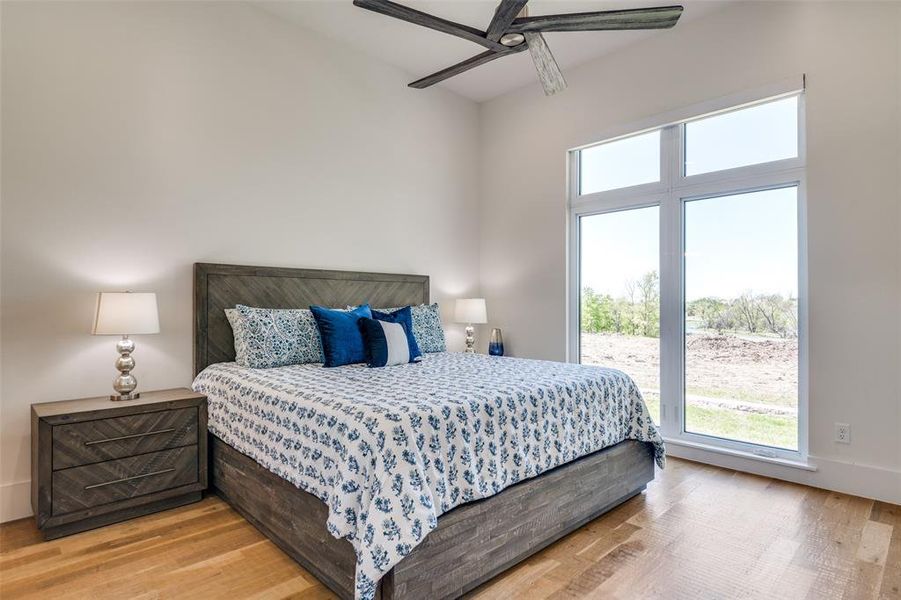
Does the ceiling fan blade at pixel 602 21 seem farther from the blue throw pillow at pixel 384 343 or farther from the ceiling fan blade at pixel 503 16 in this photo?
the blue throw pillow at pixel 384 343

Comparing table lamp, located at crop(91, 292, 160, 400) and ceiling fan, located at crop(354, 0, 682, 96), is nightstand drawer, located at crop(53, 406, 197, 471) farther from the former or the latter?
ceiling fan, located at crop(354, 0, 682, 96)

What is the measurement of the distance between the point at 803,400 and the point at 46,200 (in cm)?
471

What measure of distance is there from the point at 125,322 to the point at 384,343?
1416 mm

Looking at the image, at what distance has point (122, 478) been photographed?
2.50 m

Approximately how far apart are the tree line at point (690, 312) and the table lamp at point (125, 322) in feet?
11.1

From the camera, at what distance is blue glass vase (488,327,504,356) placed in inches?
186

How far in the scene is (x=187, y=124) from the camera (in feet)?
10.4

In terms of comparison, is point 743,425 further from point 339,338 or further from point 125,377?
point 125,377

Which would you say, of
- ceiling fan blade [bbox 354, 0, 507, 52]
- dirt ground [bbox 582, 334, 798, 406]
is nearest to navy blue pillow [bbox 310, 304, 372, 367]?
ceiling fan blade [bbox 354, 0, 507, 52]

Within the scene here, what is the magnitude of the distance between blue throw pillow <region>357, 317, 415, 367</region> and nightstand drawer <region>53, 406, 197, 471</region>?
1.06 m

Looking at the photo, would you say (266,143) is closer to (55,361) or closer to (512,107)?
(55,361)

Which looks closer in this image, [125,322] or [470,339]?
[125,322]

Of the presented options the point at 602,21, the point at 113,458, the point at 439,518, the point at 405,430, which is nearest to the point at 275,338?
the point at 113,458

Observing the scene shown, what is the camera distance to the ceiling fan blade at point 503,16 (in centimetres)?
210
